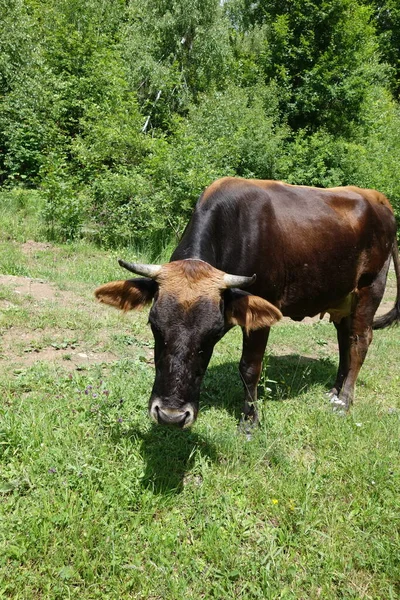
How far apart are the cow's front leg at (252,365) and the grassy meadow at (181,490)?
0.14m

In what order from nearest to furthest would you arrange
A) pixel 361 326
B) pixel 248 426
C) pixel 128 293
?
pixel 128 293 < pixel 248 426 < pixel 361 326

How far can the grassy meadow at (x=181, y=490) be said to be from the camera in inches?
89.0

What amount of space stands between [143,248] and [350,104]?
13229 millimetres

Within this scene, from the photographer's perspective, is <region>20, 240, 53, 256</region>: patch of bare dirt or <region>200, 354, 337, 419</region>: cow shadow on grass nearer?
<region>200, 354, 337, 419</region>: cow shadow on grass

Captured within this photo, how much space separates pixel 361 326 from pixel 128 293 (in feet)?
10.2

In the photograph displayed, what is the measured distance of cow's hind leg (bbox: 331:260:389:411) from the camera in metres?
4.90

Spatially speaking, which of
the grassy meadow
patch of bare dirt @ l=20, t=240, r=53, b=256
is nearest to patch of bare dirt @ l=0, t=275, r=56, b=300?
the grassy meadow

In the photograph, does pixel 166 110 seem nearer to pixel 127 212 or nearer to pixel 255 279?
pixel 127 212

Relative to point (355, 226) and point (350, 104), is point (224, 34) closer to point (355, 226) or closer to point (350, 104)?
point (350, 104)

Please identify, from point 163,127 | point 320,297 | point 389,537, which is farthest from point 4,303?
point 163,127

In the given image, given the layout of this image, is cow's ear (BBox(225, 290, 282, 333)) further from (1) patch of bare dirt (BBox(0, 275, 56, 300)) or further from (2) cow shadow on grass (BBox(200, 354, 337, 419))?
(1) patch of bare dirt (BBox(0, 275, 56, 300))

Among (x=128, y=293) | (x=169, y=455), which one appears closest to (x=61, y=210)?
(x=128, y=293)

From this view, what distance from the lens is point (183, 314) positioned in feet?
9.12

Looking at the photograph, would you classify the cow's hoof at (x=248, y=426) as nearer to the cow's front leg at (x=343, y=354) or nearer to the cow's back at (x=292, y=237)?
the cow's back at (x=292, y=237)
